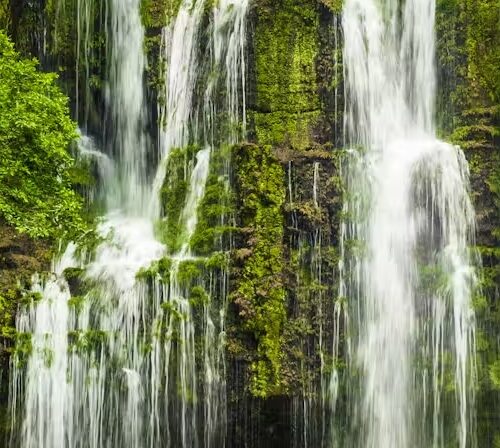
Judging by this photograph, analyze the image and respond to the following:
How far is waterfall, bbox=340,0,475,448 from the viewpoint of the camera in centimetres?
1295

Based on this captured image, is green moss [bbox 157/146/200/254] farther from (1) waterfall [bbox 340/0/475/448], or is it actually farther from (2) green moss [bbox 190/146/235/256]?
(1) waterfall [bbox 340/0/475/448]

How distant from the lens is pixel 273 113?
613 inches

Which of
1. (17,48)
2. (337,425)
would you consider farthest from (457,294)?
(17,48)

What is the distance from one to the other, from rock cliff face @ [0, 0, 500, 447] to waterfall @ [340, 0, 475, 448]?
0.96ft

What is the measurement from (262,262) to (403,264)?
102 inches

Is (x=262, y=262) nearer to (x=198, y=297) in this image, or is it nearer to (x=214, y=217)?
(x=198, y=297)

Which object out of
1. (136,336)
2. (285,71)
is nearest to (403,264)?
(285,71)

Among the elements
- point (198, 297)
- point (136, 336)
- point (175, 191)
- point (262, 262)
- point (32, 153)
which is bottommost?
point (136, 336)

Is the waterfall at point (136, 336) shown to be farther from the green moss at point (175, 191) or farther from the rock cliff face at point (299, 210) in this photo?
the rock cliff face at point (299, 210)

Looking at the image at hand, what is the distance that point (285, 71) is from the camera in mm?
15562

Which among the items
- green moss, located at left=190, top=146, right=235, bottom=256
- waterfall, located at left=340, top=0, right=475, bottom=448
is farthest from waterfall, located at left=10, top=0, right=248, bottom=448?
waterfall, located at left=340, top=0, right=475, bottom=448

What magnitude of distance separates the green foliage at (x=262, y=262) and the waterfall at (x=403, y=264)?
1330 millimetres

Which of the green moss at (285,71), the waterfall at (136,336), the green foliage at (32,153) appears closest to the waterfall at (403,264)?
the green moss at (285,71)

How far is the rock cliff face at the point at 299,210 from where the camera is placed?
12.9m
